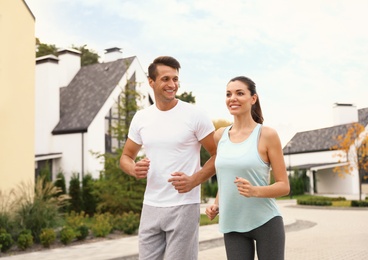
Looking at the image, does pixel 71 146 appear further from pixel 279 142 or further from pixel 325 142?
pixel 325 142

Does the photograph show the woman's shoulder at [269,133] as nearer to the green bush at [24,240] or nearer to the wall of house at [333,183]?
the green bush at [24,240]

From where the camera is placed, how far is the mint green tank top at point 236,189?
119 inches

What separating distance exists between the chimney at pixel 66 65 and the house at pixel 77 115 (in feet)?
2.95

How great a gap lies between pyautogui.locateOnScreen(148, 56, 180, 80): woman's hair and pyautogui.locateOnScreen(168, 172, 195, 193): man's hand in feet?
2.36

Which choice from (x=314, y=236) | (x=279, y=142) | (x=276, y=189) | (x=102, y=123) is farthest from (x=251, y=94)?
(x=102, y=123)

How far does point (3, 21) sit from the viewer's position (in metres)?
14.2

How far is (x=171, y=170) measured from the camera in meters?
3.41

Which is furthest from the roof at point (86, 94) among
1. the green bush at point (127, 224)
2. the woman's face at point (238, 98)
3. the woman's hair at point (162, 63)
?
the woman's face at point (238, 98)

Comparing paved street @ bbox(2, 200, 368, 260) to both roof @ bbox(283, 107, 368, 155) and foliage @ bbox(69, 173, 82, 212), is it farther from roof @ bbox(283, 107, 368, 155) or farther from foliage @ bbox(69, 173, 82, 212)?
roof @ bbox(283, 107, 368, 155)

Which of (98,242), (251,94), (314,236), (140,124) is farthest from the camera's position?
(314,236)

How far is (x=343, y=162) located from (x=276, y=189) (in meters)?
41.6

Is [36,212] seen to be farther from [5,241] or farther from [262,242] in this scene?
[262,242]

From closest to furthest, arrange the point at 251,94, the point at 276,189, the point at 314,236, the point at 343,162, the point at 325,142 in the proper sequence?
the point at 276,189 < the point at 251,94 < the point at 314,236 < the point at 343,162 < the point at 325,142

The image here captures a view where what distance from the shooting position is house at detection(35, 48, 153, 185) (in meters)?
26.8
